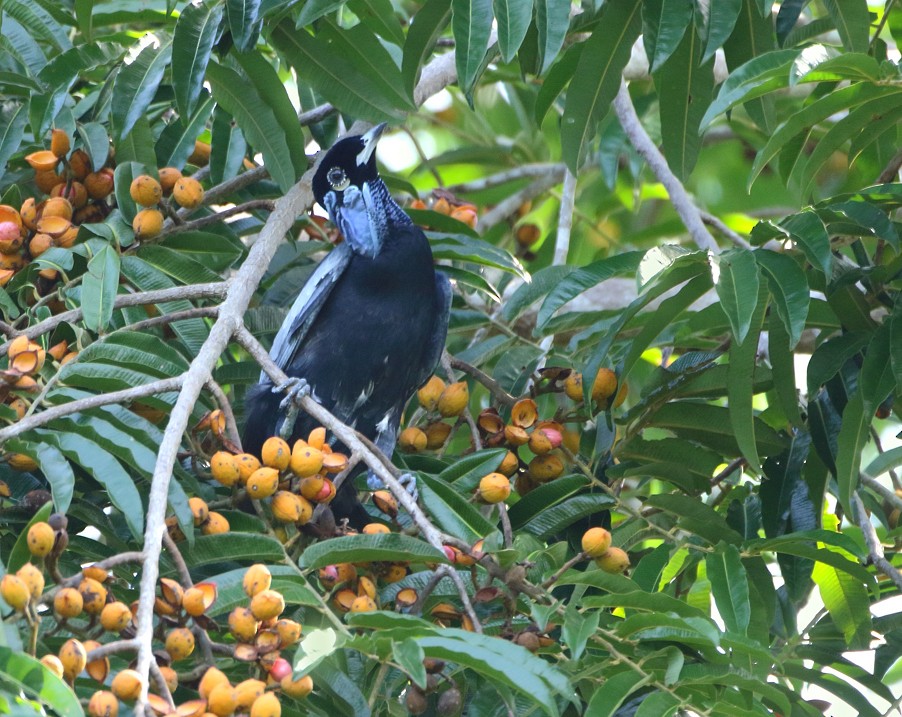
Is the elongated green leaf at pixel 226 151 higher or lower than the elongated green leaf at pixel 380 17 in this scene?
lower

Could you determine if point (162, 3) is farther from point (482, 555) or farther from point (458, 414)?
point (482, 555)

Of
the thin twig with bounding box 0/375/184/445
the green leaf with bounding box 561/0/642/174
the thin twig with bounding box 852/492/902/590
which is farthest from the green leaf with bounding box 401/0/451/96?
the thin twig with bounding box 852/492/902/590

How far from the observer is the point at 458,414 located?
2.98m

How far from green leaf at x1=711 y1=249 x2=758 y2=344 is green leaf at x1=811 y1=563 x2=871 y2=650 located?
0.69 meters

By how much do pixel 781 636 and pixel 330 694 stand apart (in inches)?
52.0

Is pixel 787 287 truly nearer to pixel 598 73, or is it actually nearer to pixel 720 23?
pixel 720 23

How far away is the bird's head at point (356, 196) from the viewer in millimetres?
3461

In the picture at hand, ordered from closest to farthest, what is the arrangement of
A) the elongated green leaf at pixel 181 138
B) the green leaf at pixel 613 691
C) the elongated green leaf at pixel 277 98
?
the green leaf at pixel 613 691 < the elongated green leaf at pixel 277 98 < the elongated green leaf at pixel 181 138

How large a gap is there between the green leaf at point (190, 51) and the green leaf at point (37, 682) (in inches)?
59.8

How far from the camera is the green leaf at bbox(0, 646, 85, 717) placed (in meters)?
1.49

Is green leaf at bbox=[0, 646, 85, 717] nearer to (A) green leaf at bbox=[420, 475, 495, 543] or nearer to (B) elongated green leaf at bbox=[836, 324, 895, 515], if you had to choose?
(A) green leaf at bbox=[420, 475, 495, 543]

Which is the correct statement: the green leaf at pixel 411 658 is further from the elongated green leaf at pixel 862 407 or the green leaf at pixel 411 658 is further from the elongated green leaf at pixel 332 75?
the elongated green leaf at pixel 332 75

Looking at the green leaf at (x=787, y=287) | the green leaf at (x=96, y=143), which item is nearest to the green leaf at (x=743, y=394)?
the green leaf at (x=787, y=287)

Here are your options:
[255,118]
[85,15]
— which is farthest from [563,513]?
[85,15]
